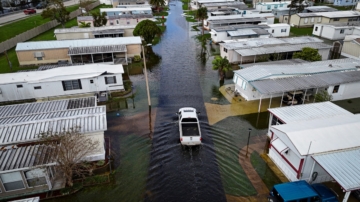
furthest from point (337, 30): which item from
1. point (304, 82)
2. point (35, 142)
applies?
point (35, 142)

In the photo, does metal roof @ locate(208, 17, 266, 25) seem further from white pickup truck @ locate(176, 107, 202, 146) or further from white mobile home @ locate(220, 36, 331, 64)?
white pickup truck @ locate(176, 107, 202, 146)

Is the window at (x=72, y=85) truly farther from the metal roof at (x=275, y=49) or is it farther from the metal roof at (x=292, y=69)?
the metal roof at (x=275, y=49)

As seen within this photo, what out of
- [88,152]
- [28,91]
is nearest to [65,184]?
[88,152]

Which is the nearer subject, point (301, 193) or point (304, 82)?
point (301, 193)

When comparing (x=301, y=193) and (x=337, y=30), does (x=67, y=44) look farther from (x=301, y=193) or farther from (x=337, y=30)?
(x=337, y=30)

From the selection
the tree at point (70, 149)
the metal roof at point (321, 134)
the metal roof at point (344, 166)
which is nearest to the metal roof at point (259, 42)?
the metal roof at point (321, 134)

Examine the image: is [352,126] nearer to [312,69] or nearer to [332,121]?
[332,121]
